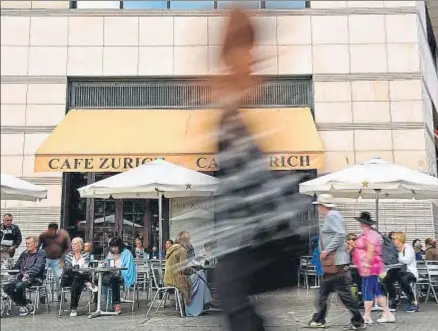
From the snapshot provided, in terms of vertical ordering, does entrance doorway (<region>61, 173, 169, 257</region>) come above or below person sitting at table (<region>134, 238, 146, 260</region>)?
above

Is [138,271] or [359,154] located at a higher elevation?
[359,154]

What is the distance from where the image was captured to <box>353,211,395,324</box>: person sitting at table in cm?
790

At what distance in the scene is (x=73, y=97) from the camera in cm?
1430

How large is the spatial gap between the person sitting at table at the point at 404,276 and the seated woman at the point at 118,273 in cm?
388

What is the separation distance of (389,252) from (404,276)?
1.38ft

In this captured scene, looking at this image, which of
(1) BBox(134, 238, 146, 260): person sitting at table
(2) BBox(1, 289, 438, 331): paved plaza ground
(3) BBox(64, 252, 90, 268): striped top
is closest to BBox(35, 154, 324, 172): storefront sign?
(1) BBox(134, 238, 146, 260): person sitting at table

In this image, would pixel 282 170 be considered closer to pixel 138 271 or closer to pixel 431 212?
pixel 138 271

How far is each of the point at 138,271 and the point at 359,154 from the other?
6.27 metres

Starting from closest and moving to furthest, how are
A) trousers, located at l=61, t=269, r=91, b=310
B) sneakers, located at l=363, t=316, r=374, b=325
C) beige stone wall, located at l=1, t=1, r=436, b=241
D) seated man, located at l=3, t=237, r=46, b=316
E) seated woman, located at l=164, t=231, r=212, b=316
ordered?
seated woman, located at l=164, t=231, r=212, b=316 < sneakers, located at l=363, t=316, r=374, b=325 < seated man, located at l=3, t=237, r=46, b=316 < trousers, located at l=61, t=269, r=91, b=310 < beige stone wall, located at l=1, t=1, r=436, b=241

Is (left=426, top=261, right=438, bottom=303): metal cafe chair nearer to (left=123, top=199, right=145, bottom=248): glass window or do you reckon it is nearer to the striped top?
the striped top

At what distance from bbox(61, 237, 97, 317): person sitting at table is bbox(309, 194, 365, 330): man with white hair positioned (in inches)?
136

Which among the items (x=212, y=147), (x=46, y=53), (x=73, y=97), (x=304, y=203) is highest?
(x=46, y=53)

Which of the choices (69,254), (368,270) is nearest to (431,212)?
(368,270)

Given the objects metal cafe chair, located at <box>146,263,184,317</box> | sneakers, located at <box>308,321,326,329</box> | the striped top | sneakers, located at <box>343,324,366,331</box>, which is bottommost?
sneakers, located at <box>343,324,366,331</box>
